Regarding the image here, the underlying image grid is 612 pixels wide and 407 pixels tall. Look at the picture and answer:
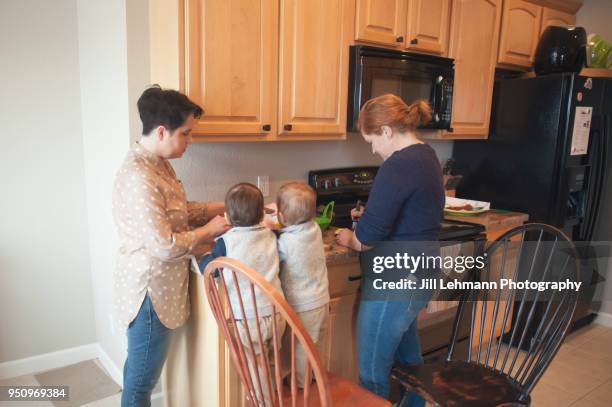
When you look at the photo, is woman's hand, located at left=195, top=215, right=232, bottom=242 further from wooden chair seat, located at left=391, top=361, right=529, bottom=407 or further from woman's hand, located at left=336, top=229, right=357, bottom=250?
wooden chair seat, located at left=391, top=361, right=529, bottom=407

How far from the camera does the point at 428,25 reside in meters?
2.35

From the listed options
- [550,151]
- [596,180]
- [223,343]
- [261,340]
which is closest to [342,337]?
[223,343]

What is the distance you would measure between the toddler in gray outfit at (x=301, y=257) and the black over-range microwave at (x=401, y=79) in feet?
2.86

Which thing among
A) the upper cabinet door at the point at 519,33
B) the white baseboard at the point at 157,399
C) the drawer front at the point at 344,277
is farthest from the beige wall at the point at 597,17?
the white baseboard at the point at 157,399

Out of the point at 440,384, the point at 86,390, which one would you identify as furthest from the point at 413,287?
the point at 86,390

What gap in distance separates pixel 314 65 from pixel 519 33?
5.27ft

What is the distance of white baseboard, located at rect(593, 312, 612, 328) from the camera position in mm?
3363

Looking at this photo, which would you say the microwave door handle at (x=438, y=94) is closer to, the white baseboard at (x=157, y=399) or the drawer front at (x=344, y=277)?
the drawer front at (x=344, y=277)

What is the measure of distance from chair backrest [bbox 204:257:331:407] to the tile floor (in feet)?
4.40

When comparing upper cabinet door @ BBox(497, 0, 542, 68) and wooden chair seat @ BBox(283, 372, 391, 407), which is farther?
upper cabinet door @ BBox(497, 0, 542, 68)

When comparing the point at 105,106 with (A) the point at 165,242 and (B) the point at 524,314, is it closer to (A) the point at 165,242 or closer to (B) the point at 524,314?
(A) the point at 165,242

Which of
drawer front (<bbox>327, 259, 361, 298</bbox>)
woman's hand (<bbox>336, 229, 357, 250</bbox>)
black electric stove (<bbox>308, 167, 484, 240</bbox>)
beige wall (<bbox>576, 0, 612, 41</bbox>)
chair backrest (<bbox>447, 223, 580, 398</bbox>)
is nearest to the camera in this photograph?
chair backrest (<bbox>447, 223, 580, 398</bbox>)

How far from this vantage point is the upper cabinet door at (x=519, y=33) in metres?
2.73

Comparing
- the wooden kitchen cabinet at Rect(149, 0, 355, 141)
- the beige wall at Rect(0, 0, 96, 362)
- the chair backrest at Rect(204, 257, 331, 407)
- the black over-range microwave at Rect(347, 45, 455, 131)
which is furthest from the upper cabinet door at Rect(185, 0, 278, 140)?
the beige wall at Rect(0, 0, 96, 362)
